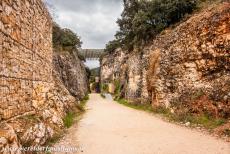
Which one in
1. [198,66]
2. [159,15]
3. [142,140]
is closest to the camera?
[142,140]

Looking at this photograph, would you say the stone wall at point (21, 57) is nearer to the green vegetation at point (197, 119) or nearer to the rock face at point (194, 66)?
the green vegetation at point (197, 119)

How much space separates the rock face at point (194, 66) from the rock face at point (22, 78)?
678cm

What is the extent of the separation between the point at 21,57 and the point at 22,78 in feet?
2.13

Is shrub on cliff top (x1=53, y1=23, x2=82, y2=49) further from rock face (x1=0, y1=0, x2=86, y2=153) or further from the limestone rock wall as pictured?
rock face (x1=0, y1=0, x2=86, y2=153)

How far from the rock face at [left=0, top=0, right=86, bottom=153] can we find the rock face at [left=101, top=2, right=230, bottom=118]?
6.78 meters

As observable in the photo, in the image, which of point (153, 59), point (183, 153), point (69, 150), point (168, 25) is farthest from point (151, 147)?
point (168, 25)

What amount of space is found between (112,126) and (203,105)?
14.1 ft

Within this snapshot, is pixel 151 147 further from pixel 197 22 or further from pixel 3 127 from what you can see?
pixel 197 22

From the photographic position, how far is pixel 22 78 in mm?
7711

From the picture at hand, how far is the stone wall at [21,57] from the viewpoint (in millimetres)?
6238

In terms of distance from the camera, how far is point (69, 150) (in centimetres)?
739

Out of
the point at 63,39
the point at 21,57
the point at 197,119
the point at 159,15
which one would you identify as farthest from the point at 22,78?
the point at 63,39

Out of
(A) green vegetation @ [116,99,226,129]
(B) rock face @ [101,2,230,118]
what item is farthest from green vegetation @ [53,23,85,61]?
(A) green vegetation @ [116,99,226,129]

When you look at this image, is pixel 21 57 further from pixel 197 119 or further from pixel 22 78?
pixel 197 119
